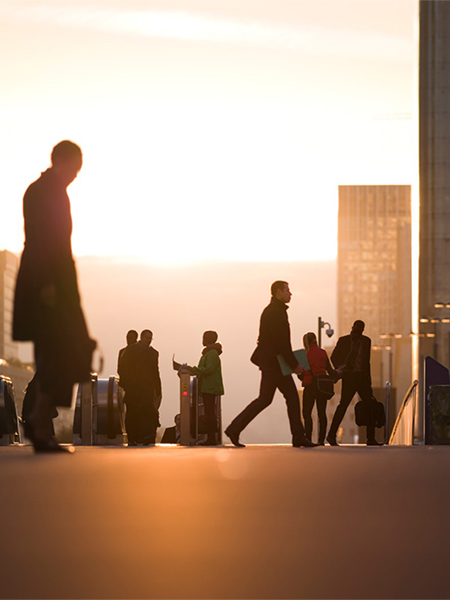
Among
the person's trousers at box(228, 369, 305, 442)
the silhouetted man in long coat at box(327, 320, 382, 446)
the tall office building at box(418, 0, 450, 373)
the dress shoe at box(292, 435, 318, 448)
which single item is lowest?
the dress shoe at box(292, 435, 318, 448)

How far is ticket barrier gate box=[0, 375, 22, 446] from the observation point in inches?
845

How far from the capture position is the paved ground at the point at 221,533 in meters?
Answer: 4.08

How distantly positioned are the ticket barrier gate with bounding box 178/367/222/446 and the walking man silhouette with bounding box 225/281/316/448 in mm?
5193

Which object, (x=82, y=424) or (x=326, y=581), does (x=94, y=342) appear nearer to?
(x=326, y=581)

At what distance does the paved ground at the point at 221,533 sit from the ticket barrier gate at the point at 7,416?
12279 mm

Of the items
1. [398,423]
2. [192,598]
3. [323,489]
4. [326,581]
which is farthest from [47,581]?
[398,423]

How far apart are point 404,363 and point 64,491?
555 ft

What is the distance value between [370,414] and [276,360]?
12.5ft

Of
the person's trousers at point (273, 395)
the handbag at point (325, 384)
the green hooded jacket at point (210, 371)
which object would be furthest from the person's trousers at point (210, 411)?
the person's trousers at point (273, 395)

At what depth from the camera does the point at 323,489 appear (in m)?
7.74

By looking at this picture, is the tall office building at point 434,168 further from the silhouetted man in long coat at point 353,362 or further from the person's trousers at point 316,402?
the silhouetted man in long coat at point 353,362

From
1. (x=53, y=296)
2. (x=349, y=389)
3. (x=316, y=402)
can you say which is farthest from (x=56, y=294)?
(x=316, y=402)

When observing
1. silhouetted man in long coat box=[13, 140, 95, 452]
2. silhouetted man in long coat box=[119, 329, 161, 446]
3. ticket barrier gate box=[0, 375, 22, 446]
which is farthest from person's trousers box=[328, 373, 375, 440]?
silhouetted man in long coat box=[13, 140, 95, 452]

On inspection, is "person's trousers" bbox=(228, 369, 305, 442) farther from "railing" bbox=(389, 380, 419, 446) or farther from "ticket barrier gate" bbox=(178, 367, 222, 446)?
"railing" bbox=(389, 380, 419, 446)
